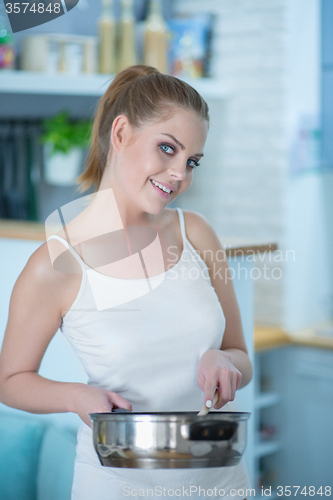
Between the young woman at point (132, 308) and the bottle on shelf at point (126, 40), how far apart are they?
1.62 m

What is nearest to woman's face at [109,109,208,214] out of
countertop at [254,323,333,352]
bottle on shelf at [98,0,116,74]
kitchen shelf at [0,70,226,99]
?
kitchen shelf at [0,70,226,99]

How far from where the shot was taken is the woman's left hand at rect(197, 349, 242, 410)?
2.59 feet

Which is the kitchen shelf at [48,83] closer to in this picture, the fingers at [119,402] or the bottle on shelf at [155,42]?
the bottle on shelf at [155,42]

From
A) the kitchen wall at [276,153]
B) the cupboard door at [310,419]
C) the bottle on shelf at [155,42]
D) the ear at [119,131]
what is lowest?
the cupboard door at [310,419]

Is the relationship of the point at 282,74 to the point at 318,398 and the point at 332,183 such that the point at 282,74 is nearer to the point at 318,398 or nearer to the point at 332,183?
the point at 332,183

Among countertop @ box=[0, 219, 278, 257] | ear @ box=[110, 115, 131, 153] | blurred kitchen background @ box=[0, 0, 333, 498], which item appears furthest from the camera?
blurred kitchen background @ box=[0, 0, 333, 498]

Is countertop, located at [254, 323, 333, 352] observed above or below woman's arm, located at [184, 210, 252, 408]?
below

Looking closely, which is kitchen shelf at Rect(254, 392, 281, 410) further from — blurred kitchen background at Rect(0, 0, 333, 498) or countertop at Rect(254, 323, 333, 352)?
countertop at Rect(254, 323, 333, 352)

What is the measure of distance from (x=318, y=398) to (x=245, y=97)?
139cm

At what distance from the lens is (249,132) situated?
262cm

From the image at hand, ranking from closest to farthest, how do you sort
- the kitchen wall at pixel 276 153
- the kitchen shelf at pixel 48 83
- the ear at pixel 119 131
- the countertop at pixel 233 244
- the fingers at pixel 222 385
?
the fingers at pixel 222 385 < the ear at pixel 119 131 < the countertop at pixel 233 244 < the kitchen shelf at pixel 48 83 < the kitchen wall at pixel 276 153

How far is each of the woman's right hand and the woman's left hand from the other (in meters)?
0.12

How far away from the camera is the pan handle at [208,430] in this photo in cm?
65

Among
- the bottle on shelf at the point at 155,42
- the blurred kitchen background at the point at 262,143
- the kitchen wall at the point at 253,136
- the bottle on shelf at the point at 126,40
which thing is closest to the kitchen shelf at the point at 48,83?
the blurred kitchen background at the point at 262,143
